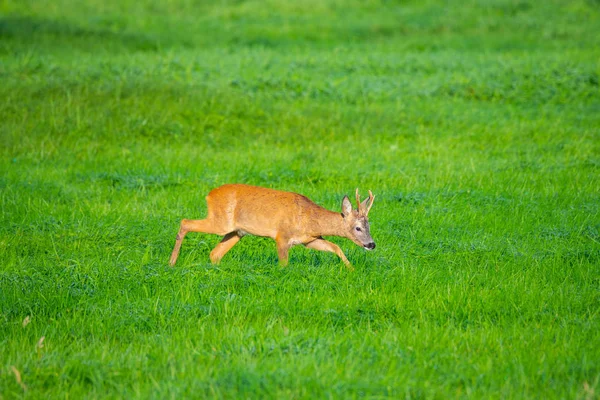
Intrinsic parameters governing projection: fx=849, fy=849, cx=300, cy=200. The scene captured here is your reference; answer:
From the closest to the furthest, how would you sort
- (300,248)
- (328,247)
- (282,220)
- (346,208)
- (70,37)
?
(346,208), (282,220), (328,247), (300,248), (70,37)

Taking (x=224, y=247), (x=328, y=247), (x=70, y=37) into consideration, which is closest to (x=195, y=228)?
(x=224, y=247)

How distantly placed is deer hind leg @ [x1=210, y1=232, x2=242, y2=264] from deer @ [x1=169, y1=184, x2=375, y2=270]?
92 mm

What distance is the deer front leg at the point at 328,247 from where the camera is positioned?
7.47 meters

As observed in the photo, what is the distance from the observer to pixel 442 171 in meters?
11.4

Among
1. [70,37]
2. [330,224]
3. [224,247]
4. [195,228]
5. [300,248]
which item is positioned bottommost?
[300,248]

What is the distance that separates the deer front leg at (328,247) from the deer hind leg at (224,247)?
0.71 meters

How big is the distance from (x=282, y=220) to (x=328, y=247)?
49 cm

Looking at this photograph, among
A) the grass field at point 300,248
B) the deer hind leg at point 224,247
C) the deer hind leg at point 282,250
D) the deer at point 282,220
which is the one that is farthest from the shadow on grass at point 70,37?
the deer hind leg at point 282,250

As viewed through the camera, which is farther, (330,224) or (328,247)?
(328,247)

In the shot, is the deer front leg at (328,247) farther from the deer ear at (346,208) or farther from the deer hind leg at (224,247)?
the deer hind leg at (224,247)

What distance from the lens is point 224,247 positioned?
25.7 feet

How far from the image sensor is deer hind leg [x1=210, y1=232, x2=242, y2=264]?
7.76 metres

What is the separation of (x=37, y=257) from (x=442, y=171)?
18.8 ft

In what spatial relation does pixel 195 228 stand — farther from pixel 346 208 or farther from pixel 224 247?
pixel 346 208
